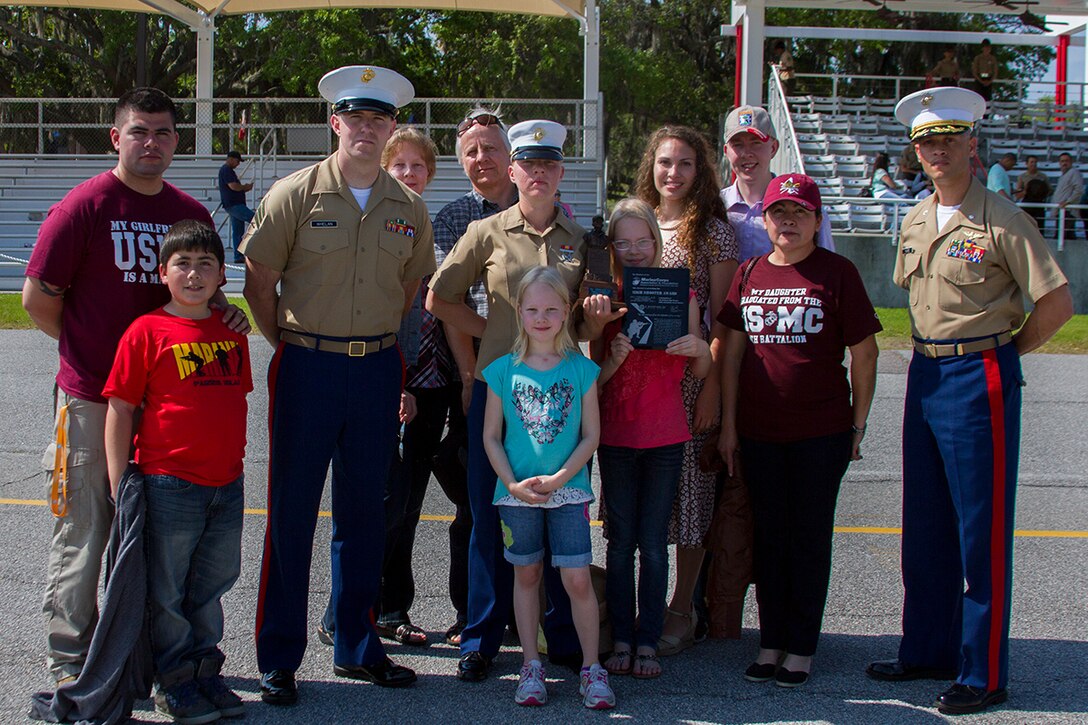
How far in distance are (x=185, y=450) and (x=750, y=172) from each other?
2679 millimetres

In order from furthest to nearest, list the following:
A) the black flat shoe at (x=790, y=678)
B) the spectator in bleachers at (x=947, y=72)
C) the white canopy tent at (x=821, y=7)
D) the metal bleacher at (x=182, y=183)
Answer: the spectator in bleachers at (x=947, y=72), the white canopy tent at (x=821, y=7), the metal bleacher at (x=182, y=183), the black flat shoe at (x=790, y=678)

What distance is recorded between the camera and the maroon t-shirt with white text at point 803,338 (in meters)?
4.24

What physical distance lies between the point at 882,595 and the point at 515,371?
2.31 m

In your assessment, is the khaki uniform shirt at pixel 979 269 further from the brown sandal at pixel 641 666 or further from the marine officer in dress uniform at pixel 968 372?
the brown sandal at pixel 641 666

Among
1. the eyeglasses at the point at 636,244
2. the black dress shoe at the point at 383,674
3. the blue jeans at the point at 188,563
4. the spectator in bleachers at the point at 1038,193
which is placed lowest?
the black dress shoe at the point at 383,674

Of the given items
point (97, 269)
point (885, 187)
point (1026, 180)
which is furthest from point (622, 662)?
point (1026, 180)

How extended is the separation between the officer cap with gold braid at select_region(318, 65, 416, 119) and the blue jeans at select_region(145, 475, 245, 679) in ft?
4.66

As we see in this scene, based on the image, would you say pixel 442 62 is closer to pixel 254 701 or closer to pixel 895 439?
pixel 895 439

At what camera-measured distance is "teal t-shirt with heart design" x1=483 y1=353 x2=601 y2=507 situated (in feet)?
13.5

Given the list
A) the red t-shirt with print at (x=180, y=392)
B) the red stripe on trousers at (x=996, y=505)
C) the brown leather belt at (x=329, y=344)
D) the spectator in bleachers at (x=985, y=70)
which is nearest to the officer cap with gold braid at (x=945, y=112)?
the red stripe on trousers at (x=996, y=505)

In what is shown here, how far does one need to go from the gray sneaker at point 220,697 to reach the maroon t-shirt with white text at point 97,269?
107cm

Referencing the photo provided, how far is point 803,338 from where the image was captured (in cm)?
427

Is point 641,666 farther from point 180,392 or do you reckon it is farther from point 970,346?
point 180,392

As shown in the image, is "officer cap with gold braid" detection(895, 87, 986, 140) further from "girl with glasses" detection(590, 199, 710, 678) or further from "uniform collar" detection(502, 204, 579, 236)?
"uniform collar" detection(502, 204, 579, 236)
